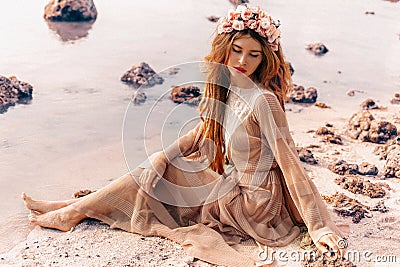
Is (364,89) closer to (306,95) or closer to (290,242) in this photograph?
(306,95)

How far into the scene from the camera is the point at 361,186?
4.79m

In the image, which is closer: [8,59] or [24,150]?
[24,150]

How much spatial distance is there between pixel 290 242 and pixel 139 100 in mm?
3735

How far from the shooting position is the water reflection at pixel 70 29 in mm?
9769

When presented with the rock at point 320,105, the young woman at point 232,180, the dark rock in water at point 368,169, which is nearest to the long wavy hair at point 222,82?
the young woman at point 232,180

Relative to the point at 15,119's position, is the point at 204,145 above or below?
above

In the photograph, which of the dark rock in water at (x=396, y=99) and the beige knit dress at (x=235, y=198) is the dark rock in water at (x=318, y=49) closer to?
the dark rock in water at (x=396, y=99)

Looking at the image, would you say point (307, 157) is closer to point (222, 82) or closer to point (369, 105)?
point (222, 82)

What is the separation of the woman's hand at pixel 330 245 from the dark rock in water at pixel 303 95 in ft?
12.6

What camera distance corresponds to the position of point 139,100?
7.10 m

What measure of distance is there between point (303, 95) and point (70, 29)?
4.66m

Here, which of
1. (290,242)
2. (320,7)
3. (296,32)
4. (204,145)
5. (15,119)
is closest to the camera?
(290,242)

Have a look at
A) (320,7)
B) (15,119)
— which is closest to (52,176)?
(15,119)

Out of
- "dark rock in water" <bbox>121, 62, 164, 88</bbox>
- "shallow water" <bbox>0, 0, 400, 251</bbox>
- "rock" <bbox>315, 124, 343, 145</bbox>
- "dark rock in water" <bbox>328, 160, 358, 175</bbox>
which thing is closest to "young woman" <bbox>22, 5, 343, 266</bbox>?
"shallow water" <bbox>0, 0, 400, 251</bbox>
